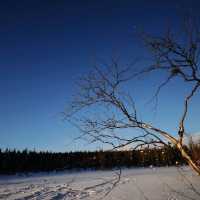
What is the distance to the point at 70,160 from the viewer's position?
85.3ft

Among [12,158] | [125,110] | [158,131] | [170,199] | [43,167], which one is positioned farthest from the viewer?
[43,167]

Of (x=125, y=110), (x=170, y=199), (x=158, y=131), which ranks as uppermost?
(x=125, y=110)

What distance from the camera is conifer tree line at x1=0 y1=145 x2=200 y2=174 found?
22.9m

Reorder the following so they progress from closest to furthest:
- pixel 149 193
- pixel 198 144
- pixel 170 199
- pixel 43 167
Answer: pixel 198 144, pixel 170 199, pixel 149 193, pixel 43 167

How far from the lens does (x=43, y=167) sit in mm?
24594

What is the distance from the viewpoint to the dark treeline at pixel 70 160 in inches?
902

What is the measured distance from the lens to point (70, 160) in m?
26.0

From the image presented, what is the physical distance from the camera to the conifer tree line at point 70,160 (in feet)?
75.2

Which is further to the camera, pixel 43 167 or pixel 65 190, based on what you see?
pixel 43 167

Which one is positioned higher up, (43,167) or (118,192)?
(43,167)

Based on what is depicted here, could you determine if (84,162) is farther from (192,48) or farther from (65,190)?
(192,48)

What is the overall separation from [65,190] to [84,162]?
13.9 m

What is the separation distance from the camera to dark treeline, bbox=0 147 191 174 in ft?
75.2

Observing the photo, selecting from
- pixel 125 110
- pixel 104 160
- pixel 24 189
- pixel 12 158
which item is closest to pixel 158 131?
pixel 125 110
